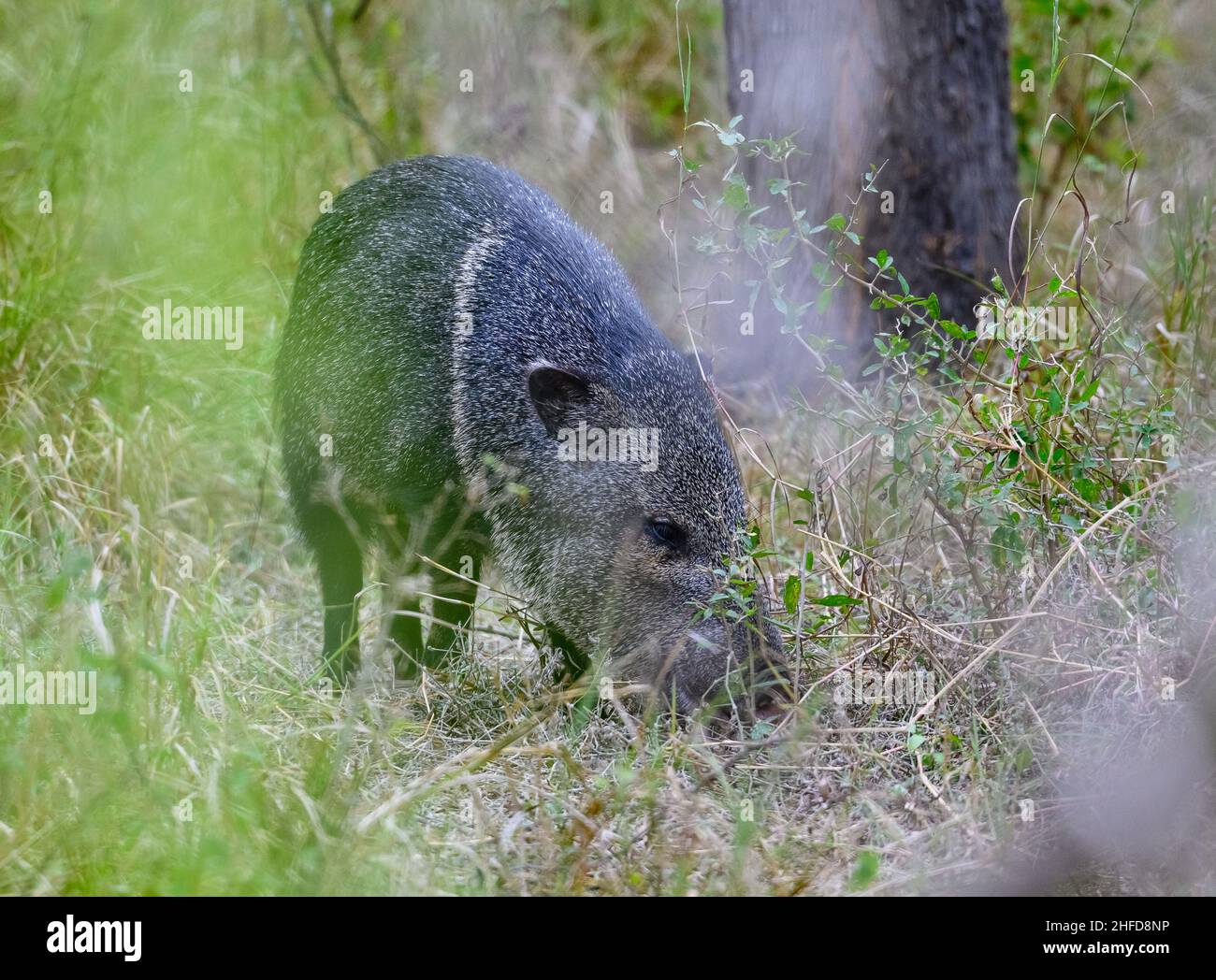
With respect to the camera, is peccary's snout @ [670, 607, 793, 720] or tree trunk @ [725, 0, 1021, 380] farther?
tree trunk @ [725, 0, 1021, 380]

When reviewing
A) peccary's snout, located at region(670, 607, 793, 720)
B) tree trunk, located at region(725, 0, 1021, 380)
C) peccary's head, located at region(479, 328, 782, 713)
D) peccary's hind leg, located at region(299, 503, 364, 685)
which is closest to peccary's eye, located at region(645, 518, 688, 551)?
peccary's head, located at region(479, 328, 782, 713)

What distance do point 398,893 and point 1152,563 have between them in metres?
2.17

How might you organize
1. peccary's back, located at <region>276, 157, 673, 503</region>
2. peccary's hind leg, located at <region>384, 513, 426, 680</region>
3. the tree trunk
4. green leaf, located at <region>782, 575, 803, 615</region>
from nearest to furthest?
green leaf, located at <region>782, 575, 803, 615</region> → peccary's back, located at <region>276, 157, 673, 503</region> → peccary's hind leg, located at <region>384, 513, 426, 680</region> → the tree trunk

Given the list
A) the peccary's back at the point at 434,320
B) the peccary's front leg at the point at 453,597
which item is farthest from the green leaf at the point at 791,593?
the peccary's front leg at the point at 453,597

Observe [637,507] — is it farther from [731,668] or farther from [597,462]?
[731,668]

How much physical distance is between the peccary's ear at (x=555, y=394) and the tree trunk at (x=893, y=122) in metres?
1.78

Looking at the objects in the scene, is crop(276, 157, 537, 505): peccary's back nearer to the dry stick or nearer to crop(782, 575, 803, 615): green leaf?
crop(782, 575, 803, 615): green leaf

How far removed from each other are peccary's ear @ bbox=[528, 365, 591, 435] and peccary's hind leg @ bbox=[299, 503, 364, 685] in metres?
0.91

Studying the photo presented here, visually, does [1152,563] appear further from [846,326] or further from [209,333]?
[209,333]

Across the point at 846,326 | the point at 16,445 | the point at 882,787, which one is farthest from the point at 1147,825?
the point at 16,445

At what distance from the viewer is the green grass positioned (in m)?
2.99

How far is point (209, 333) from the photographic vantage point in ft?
19.3
